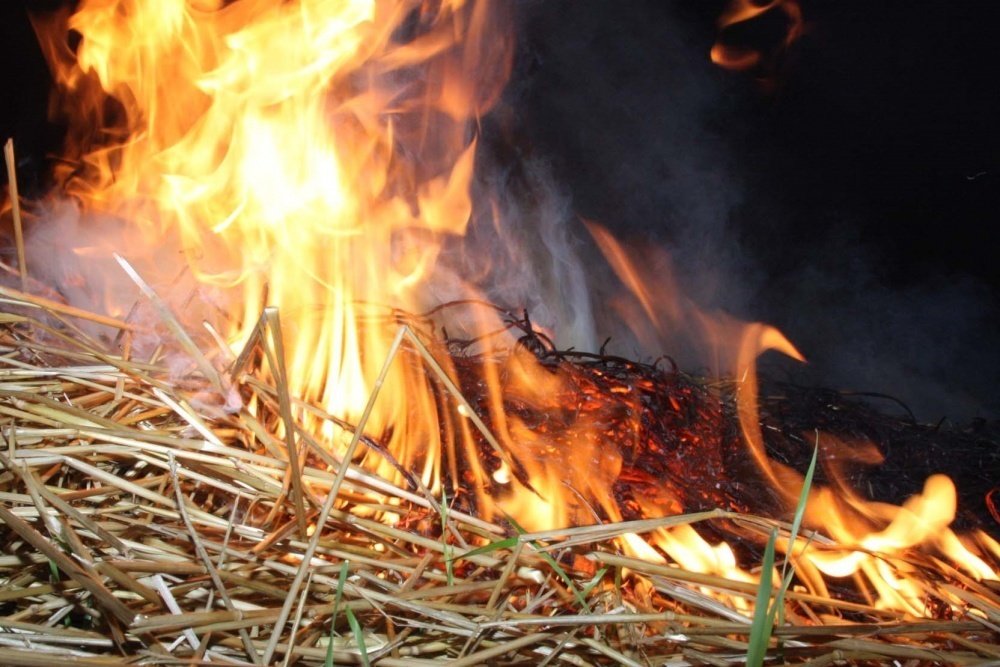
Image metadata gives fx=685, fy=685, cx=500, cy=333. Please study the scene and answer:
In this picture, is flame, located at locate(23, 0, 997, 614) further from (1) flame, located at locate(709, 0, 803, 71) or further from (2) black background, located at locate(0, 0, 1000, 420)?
(2) black background, located at locate(0, 0, 1000, 420)

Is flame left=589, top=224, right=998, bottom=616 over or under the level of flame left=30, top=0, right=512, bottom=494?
under

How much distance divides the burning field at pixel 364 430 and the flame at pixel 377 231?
1 centimetres

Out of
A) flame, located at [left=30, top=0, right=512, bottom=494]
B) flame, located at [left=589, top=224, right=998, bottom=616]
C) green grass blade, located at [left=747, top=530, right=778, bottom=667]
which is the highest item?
flame, located at [left=30, top=0, right=512, bottom=494]

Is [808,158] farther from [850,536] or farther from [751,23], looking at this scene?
[850,536]

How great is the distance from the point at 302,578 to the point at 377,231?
1.90 metres

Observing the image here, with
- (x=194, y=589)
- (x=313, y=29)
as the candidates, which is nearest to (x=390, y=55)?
(x=313, y=29)

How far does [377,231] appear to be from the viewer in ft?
9.77

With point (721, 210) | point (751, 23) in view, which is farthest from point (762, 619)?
point (751, 23)

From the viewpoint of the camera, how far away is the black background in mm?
3455

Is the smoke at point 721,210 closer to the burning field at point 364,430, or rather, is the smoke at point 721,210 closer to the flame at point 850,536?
the burning field at point 364,430

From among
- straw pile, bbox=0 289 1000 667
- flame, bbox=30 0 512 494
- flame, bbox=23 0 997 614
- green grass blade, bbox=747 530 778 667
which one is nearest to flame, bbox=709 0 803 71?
flame, bbox=23 0 997 614

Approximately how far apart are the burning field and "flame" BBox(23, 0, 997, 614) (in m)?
0.01

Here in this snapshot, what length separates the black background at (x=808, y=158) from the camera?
346 cm

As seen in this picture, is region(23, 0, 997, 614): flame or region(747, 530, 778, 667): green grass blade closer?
region(747, 530, 778, 667): green grass blade
